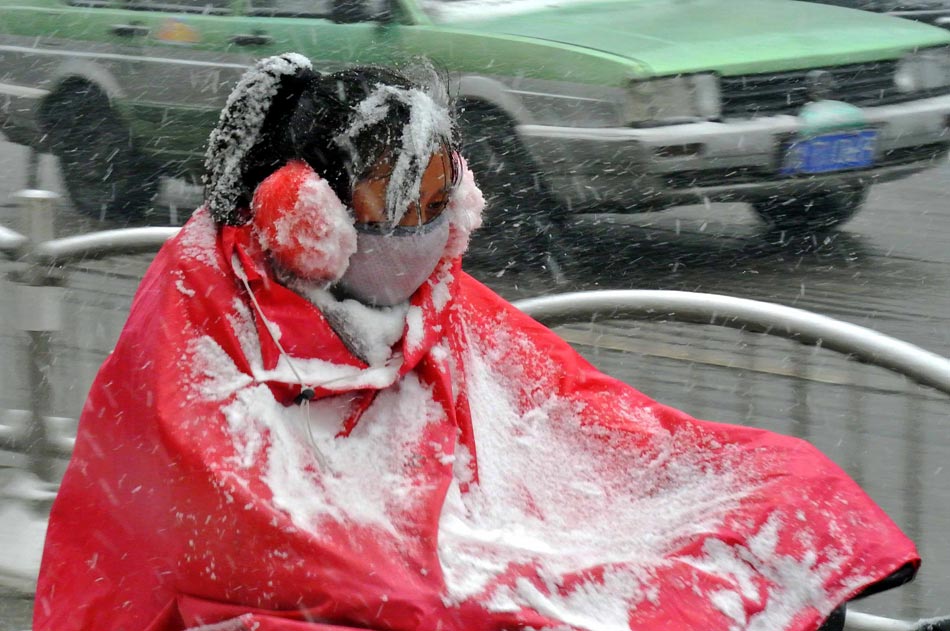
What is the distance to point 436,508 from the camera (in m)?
1.98

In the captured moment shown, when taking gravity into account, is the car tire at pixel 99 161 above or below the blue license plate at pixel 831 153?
below

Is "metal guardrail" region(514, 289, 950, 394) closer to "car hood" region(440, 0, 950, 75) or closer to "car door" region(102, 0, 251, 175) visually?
"car hood" region(440, 0, 950, 75)

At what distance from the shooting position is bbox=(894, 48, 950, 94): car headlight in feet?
23.3

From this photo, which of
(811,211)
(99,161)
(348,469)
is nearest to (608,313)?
(348,469)

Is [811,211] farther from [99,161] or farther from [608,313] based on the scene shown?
[608,313]

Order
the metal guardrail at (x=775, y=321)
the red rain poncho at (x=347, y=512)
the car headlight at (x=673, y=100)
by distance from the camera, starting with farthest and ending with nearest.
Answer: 1. the car headlight at (x=673, y=100)
2. the metal guardrail at (x=775, y=321)
3. the red rain poncho at (x=347, y=512)

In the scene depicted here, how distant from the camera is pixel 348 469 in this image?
1997 mm

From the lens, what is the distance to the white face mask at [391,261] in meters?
2.08

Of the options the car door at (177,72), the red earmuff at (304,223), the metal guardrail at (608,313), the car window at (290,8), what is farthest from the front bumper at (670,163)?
the red earmuff at (304,223)

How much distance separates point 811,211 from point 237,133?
6346 mm

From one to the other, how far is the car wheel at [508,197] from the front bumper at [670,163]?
103 mm

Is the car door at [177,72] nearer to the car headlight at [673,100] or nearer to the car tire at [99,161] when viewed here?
the car tire at [99,161]

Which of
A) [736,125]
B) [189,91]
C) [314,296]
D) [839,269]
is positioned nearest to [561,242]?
[736,125]

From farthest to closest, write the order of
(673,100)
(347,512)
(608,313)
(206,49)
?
(206,49) < (673,100) < (608,313) < (347,512)
